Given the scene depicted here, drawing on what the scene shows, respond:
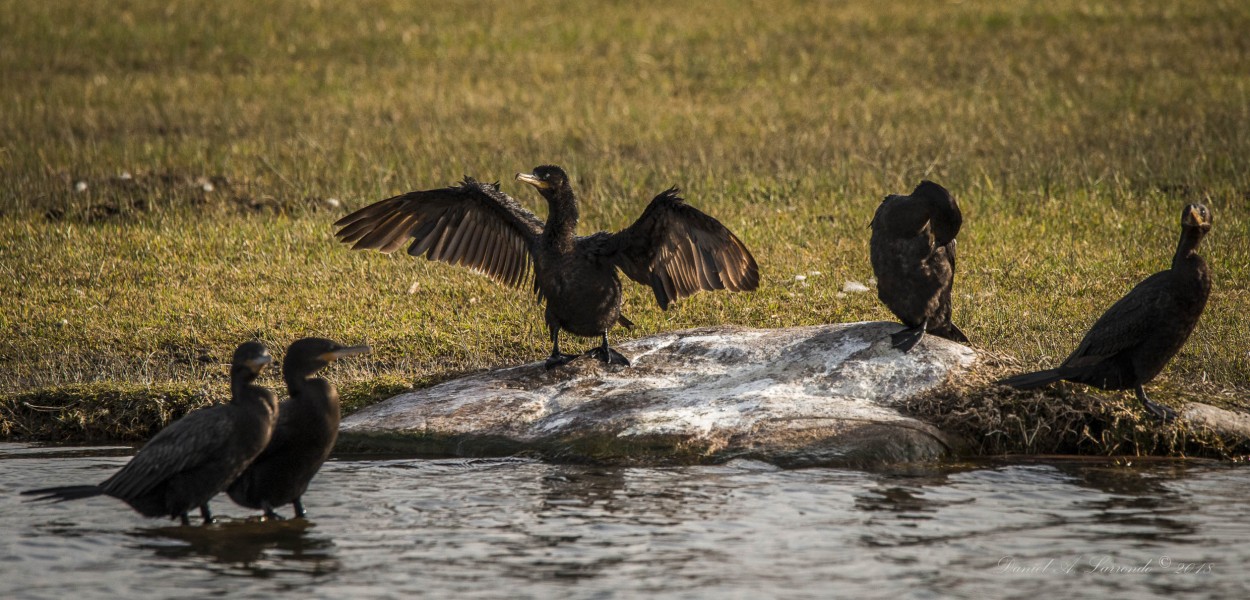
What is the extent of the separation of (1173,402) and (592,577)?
3.96 metres

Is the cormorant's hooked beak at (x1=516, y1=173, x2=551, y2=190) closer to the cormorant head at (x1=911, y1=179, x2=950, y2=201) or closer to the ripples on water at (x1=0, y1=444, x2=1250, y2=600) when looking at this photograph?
the ripples on water at (x1=0, y1=444, x2=1250, y2=600)

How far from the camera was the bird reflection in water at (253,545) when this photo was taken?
608cm

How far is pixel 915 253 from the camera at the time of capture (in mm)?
8047

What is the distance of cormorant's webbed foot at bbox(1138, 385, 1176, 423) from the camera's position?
7.72 m

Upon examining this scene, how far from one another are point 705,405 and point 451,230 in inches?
87.7

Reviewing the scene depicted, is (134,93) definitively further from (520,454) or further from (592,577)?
(592,577)

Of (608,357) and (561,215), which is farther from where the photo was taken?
(608,357)

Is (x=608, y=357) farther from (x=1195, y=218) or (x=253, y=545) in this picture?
(x=1195, y=218)

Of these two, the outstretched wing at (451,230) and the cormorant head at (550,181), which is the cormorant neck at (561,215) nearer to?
the cormorant head at (550,181)

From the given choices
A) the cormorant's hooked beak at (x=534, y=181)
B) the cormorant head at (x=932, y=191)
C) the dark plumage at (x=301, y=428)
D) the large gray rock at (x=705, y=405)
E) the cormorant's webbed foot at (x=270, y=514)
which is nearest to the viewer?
the dark plumage at (x=301, y=428)

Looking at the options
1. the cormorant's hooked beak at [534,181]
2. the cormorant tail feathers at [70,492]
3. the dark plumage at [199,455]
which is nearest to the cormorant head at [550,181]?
the cormorant's hooked beak at [534,181]

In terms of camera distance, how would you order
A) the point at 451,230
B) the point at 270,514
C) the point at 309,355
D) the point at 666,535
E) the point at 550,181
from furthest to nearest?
the point at 451,230, the point at 550,181, the point at 270,514, the point at 309,355, the point at 666,535

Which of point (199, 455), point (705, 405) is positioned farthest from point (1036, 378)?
point (199, 455)

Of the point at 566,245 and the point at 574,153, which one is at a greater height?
the point at 574,153
